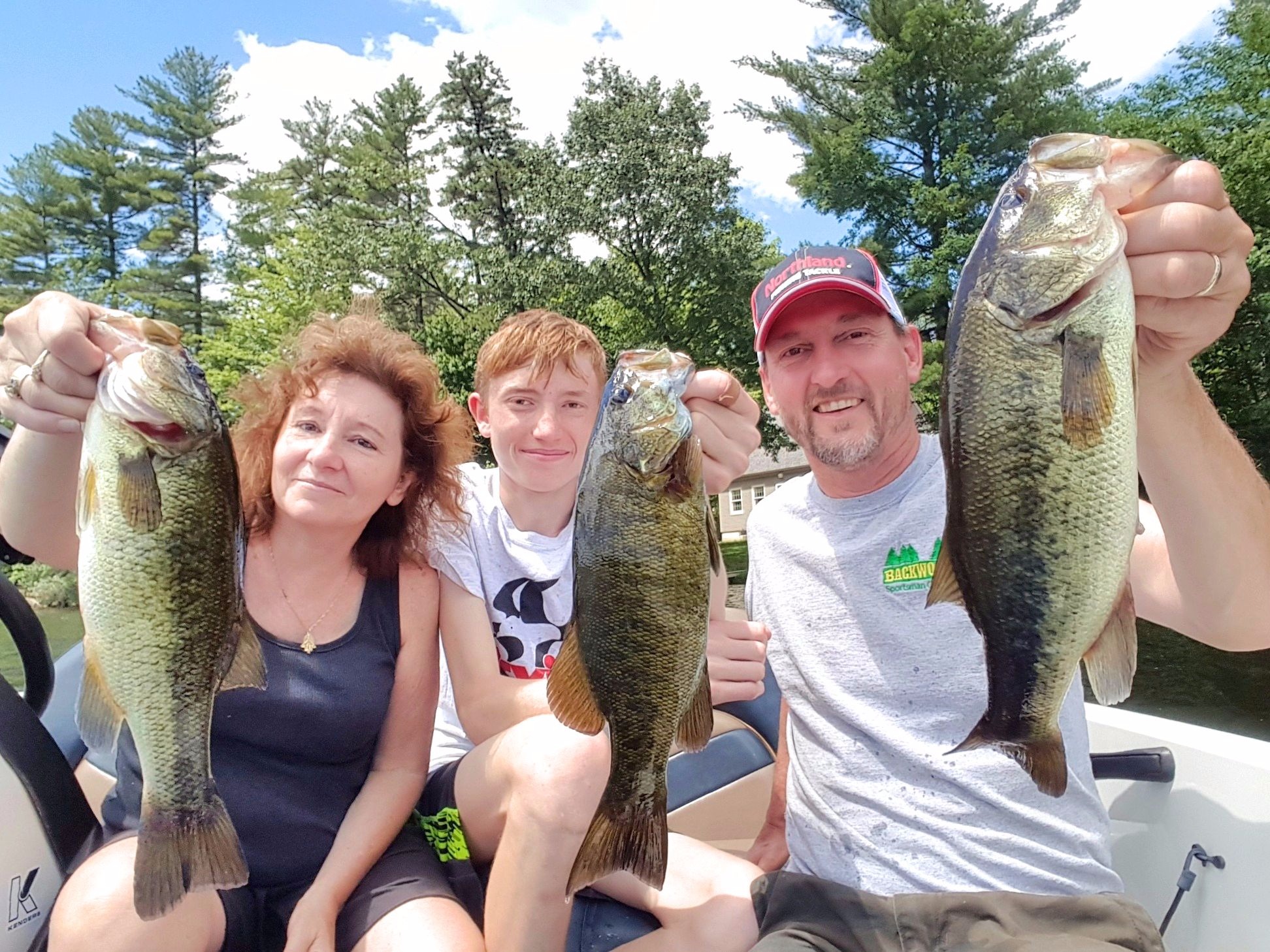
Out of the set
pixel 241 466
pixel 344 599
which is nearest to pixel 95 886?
pixel 344 599

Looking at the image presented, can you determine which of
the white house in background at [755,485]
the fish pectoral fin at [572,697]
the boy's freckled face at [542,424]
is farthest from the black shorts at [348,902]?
the white house in background at [755,485]

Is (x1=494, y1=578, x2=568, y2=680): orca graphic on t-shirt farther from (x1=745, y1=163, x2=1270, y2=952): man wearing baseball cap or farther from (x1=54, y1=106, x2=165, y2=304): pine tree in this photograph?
(x1=54, y1=106, x2=165, y2=304): pine tree

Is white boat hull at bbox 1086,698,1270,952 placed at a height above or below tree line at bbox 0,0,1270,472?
below

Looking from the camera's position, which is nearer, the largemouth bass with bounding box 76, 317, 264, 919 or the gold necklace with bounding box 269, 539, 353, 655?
the largemouth bass with bounding box 76, 317, 264, 919

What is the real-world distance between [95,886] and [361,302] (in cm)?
216

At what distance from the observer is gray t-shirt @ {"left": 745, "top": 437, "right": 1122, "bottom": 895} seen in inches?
86.5

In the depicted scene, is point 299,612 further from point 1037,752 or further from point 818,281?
point 1037,752

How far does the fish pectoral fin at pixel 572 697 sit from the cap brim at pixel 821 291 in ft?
4.47

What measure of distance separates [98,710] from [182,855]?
1.28 ft

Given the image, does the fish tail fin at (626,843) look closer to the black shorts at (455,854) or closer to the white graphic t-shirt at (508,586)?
the black shorts at (455,854)

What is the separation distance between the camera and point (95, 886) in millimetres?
2143

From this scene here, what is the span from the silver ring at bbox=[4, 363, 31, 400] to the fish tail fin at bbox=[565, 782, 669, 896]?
158 centimetres

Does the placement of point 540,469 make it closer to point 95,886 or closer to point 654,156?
point 95,886

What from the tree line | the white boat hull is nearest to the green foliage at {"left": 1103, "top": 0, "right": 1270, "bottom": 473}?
the tree line
